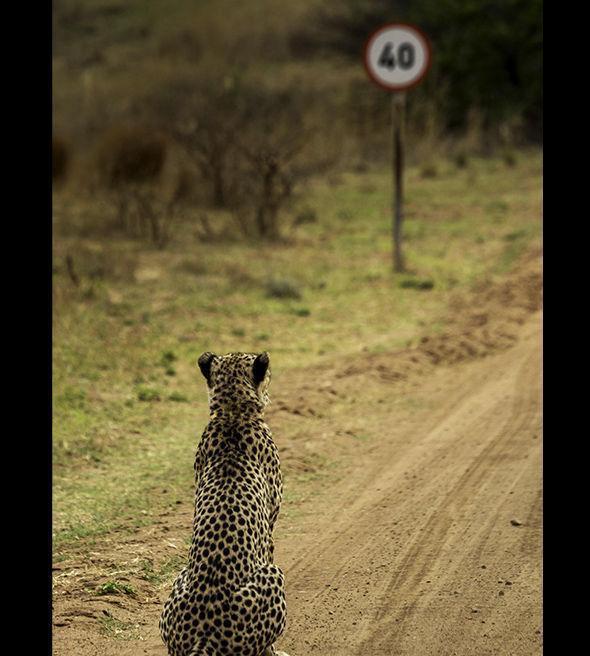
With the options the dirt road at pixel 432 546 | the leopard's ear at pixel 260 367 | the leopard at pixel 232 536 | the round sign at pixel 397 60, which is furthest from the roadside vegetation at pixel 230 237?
the round sign at pixel 397 60

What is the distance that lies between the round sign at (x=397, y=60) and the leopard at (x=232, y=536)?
28.1 feet

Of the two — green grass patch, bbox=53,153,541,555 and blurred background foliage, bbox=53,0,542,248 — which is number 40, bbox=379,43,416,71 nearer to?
green grass patch, bbox=53,153,541,555

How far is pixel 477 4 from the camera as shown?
26.8 metres

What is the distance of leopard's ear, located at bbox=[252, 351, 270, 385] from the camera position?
409 cm

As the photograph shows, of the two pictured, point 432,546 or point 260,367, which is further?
point 432,546

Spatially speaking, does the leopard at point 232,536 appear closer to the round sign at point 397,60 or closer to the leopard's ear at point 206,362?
the leopard's ear at point 206,362

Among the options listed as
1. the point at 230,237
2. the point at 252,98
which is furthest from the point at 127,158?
the point at 252,98

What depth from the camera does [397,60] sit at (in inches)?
481

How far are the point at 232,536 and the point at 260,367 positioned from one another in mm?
739

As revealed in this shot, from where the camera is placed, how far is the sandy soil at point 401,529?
14.6 feet

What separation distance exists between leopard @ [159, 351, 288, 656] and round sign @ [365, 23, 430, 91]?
8.56 metres

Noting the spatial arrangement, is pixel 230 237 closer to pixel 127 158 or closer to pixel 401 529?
pixel 127 158

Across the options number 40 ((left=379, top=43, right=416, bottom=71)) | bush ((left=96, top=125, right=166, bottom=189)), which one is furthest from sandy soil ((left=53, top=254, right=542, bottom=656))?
bush ((left=96, top=125, right=166, bottom=189))

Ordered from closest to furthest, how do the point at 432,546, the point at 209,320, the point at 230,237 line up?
the point at 432,546
the point at 209,320
the point at 230,237
